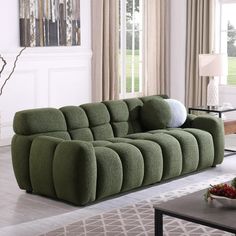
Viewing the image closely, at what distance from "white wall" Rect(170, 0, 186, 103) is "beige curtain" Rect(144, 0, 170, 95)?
0.10m

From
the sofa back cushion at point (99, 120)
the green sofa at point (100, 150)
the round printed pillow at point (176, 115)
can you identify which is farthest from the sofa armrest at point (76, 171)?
the round printed pillow at point (176, 115)

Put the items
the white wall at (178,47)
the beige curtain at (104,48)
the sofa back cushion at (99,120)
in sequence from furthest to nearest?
the white wall at (178,47) → the beige curtain at (104,48) → the sofa back cushion at (99,120)

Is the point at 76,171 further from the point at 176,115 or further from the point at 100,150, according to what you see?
the point at 176,115

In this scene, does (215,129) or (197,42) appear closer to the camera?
(215,129)

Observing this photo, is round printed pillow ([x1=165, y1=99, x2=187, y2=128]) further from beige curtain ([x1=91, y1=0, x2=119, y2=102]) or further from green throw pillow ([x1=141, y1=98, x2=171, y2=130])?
beige curtain ([x1=91, y1=0, x2=119, y2=102])

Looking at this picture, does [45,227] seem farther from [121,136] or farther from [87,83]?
[87,83]

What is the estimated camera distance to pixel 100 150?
4797mm

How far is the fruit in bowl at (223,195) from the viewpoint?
136 inches

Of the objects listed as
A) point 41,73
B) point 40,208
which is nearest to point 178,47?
point 41,73

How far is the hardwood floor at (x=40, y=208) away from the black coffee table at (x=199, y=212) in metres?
1.03

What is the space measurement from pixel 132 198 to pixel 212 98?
2.48m

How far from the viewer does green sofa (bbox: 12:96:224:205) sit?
15.3ft

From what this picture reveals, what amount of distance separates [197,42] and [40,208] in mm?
4872

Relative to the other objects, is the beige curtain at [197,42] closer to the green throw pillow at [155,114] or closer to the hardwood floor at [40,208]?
the green throw pillow at [155,114]
